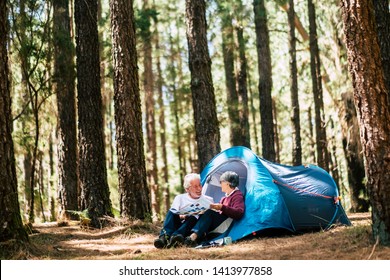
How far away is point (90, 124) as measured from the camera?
961cm

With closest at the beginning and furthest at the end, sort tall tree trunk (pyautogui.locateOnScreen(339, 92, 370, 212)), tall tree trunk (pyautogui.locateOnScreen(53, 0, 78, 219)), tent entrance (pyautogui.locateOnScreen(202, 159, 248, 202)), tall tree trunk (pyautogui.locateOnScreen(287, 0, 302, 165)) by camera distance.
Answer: tent entrance (pyautogui.locateOnScreen(202, 159, 248, 202))
tall tree trunk (pyautogui.locateOnScreen(53, 0, 78, 219))
tall tree trunk (pyautogui.locateOnScreen(339, 92, 370, 212))
tall tree trunk (pyautogui.locateOnScreen(287, 0, 302, 165))

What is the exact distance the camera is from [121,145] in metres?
9.12

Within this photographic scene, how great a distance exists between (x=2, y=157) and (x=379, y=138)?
13.3ft

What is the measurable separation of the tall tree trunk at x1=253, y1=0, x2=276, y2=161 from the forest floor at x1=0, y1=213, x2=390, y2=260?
7.07 metres

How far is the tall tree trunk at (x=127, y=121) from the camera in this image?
906cm

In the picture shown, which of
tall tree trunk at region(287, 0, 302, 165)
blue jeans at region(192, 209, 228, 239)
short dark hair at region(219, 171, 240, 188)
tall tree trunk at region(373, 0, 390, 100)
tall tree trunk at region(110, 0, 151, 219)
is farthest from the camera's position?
tall tree trunk at region(287, 0, 302, 165)

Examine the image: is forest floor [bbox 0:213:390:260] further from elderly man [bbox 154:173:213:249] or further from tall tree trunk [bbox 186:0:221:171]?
tall tree trunk [bbox 186:0:221:171]

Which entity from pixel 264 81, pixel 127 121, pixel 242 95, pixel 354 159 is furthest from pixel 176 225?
pixel 242 95

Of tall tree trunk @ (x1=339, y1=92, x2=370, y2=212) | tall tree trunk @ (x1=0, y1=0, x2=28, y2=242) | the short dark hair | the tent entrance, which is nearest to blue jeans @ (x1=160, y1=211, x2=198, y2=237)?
the short dark hair

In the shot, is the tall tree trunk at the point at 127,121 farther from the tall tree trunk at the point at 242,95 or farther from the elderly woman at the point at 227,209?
the tall tree trunk at the point at 242,95

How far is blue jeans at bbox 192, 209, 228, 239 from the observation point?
6891mm

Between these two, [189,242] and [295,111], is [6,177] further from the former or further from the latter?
[295,111]

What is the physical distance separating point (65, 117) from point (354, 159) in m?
6.88
